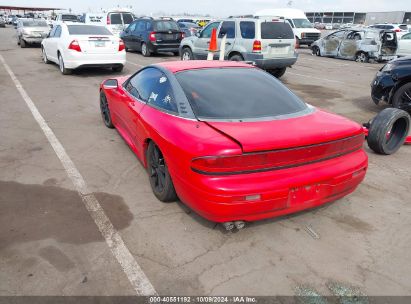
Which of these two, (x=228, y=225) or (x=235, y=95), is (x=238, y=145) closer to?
(x=228, y=225)

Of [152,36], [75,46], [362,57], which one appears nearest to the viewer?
[75,46]

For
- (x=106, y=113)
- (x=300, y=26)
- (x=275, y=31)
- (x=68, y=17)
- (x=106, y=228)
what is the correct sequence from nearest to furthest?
(x=106, y=228) < (x=106, y=113) < (x=275, y=31) < (x=300, y=26) < (x=68, y=17)

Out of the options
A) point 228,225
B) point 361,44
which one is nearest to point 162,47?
point 361,44

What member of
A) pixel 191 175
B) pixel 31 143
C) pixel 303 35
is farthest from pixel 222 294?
pixel 303 35

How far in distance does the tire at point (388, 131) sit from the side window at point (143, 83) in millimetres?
3127

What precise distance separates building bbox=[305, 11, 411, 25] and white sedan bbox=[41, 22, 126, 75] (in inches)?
2931

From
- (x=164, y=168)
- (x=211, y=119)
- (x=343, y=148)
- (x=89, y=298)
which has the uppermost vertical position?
(x=211, y=119)

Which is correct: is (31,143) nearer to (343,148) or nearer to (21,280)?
(21,280)

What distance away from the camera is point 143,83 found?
420 centimetres

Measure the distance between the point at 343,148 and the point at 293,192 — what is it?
0.69 m

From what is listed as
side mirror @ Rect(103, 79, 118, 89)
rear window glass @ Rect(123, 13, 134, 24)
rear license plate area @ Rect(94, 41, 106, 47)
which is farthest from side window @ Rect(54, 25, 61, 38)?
rear window glass @ Rect(123, 13, 134, 24)

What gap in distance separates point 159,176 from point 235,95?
1109 mm

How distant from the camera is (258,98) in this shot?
3.44 metres

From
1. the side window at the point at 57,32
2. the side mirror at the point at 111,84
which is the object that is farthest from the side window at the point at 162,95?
the side window at the point at 57,32
